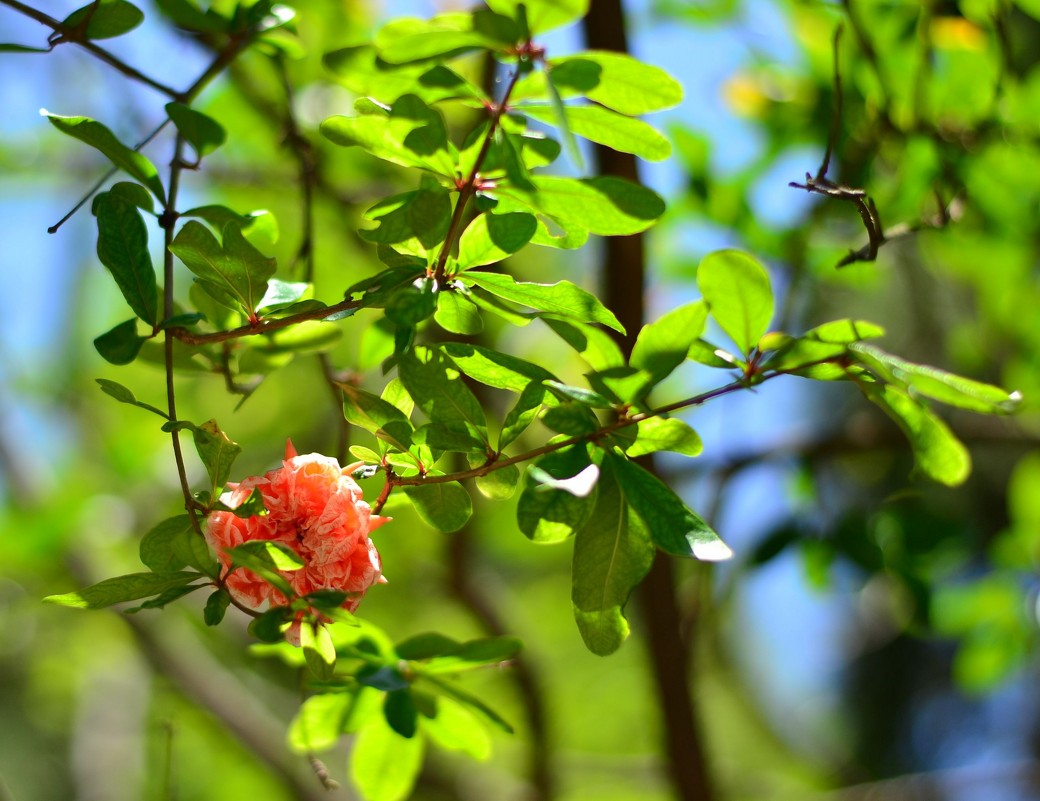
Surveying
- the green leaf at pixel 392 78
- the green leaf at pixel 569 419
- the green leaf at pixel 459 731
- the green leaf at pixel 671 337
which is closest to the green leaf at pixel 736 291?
the green leaf at pixel 671 337

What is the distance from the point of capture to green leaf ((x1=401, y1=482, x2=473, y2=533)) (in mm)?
800

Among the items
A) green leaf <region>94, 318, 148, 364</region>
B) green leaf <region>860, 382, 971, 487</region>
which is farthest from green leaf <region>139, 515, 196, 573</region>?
green leaf <region>860, 382, 971, 487</region>

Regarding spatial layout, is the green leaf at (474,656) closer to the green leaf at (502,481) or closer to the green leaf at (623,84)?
the green leaf at (502,481)

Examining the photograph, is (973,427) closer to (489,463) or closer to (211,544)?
(489,463)

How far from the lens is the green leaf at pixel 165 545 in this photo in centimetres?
76

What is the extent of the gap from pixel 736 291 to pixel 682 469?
1.21 metres

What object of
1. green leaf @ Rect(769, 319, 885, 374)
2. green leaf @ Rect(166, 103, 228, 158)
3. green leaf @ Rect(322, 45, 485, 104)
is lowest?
green leaf @ Rect(769, 319, 885, 374)

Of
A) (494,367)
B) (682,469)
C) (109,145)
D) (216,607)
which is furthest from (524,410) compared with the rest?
(682,469)

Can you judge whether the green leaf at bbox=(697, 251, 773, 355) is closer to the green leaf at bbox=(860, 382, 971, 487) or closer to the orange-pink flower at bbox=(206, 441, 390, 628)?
the green leaf at bbox=(860, 382, 971, 487)

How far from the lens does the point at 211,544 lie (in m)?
0.76

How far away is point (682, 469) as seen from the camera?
1926mm

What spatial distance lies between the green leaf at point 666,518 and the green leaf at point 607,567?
0.04 feet

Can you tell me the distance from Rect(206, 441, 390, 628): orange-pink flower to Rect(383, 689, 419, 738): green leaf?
0.20 meters

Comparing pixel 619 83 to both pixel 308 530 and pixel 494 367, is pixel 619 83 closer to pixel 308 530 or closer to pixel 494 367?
pixel 494 367
